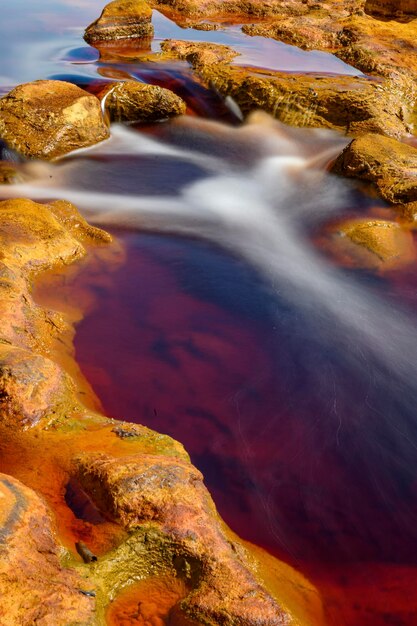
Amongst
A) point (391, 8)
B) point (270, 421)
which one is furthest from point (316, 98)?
point (391, 8)

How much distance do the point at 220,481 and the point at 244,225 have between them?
4.74 metres

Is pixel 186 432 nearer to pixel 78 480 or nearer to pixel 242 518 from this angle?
pixel 242 518

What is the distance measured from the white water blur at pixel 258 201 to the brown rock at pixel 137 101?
1.36 ft

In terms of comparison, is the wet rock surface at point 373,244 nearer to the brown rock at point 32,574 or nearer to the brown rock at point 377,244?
the brown rock at point 377,244

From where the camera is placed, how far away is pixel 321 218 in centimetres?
796

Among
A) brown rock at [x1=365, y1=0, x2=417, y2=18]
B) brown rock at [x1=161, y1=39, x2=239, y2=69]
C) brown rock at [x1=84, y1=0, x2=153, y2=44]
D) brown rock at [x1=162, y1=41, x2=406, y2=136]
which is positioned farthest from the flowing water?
brown rock at [x1=365, y1=0, x2=417, y2=18]

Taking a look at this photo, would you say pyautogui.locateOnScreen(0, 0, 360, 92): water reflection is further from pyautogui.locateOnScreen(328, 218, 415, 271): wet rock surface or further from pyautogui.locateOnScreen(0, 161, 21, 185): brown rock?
pyautogui.locateOnScreen(328, 218, 415, 271): wet rock surface

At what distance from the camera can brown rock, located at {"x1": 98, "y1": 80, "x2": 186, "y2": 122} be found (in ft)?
35.3

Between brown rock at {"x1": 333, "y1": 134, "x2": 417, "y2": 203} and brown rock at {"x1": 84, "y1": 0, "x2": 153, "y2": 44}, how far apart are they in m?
10.4

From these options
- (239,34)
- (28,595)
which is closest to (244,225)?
(28,595)

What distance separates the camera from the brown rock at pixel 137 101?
35.3ft

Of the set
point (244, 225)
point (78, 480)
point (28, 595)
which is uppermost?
point (28, 595)

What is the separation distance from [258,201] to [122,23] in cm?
1070

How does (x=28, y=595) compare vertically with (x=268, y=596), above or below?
above
